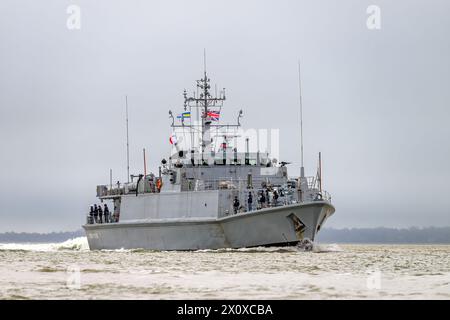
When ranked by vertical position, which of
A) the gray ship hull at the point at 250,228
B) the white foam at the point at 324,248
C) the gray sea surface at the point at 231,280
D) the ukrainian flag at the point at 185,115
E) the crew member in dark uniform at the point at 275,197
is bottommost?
the gray sea surface at the point at 231,280

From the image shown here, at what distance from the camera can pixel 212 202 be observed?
1720 inches

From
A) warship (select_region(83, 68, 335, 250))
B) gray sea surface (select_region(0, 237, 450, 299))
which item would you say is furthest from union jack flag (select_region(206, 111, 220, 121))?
gray sea surface (select_region(0, 237, 450, 299))

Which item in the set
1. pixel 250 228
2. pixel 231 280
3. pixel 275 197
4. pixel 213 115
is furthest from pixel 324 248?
pixel 231 280

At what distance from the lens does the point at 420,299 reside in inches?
731

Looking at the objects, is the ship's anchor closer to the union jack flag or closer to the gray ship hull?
the gray ship hull

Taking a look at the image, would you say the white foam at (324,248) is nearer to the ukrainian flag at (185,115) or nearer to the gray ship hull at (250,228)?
the gray ship hull at (250,228)

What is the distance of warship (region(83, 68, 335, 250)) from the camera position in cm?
4259

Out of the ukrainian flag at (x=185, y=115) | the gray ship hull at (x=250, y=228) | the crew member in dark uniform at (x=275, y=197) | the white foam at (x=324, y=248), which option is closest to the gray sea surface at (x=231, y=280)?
the gray ship hull at (x=250, y=228)

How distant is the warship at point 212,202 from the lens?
1677 inches

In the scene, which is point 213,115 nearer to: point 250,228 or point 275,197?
point 275,197

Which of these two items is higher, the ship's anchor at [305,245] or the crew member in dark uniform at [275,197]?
the crew member in dark uniform at [275,197]

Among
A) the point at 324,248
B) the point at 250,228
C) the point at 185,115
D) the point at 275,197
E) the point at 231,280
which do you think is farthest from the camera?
the point at 185,115
